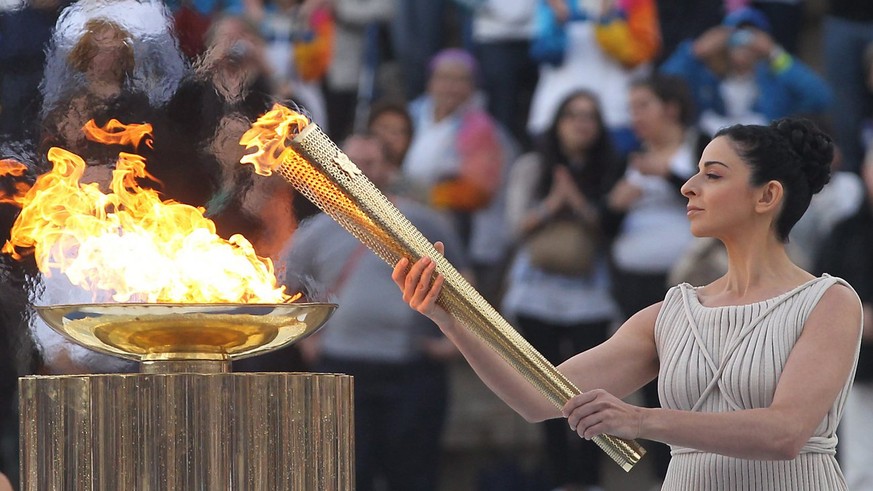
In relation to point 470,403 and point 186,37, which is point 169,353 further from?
point 470,403

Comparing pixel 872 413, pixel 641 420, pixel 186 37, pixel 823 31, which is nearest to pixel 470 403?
pixel 872 413

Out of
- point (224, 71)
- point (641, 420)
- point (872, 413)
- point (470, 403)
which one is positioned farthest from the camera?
point (470, 403)

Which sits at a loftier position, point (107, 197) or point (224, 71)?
point (224, 71)

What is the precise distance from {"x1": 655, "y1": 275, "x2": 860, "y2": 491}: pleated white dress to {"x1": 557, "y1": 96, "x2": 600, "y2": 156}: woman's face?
10.2 feet

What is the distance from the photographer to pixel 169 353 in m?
3.15

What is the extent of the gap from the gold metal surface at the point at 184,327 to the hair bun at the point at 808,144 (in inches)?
39.6

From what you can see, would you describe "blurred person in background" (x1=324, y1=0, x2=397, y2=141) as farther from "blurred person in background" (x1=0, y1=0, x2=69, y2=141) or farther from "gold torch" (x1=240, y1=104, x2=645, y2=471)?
"gold torch" (x1=240, y1=104, x2=645, y2=471)

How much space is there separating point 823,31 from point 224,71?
483 cm

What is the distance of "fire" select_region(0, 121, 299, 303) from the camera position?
10.5ft

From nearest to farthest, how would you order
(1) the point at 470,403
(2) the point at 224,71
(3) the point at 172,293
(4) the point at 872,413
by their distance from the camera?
(3) the point at 172,293 < (2) the point at 224,71 < (4) the point at 872,413 < (1) the point at 470,403

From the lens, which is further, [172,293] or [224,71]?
[224,71]

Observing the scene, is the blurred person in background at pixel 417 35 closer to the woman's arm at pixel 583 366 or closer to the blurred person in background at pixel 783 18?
the blurred person in background at pixel 783 18

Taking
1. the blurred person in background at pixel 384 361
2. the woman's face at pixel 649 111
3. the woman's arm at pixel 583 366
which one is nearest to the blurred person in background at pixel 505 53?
the woman's face at pixel 649 111

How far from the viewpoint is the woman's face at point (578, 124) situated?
6.31m
